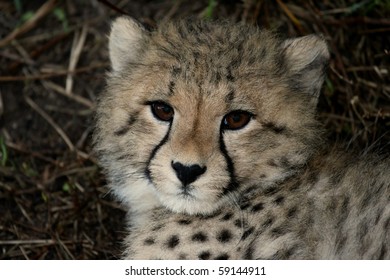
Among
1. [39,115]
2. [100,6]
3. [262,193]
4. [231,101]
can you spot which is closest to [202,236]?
[262,193]

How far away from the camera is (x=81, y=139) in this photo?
4414 mm

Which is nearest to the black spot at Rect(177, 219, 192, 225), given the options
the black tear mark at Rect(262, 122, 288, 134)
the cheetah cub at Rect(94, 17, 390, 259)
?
the cheetah cub at Rect(94, 17, 390, 259)

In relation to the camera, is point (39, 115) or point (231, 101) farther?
point (39, 115)

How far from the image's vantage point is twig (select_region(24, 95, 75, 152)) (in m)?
4.40

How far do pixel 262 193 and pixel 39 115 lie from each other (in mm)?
1922

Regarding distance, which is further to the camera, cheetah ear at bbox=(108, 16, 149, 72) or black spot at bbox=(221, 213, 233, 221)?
cheetah ear at bbox=(108, 16, 149, 72)

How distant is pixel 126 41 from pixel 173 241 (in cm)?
94

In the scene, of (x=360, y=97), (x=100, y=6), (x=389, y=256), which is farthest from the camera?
(x=100, y=6)

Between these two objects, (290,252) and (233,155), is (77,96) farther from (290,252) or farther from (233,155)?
(290,252)

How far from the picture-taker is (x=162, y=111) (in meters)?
3.04

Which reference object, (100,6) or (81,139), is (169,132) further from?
(100,6)

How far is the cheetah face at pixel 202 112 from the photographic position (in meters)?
2.94

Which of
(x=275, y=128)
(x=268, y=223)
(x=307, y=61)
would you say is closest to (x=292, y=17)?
(x=307, y=61)

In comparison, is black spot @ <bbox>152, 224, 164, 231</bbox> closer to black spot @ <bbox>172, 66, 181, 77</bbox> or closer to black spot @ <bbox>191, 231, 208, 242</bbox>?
black spot @ <bbox>191, 231, 208, 242</bbox>
